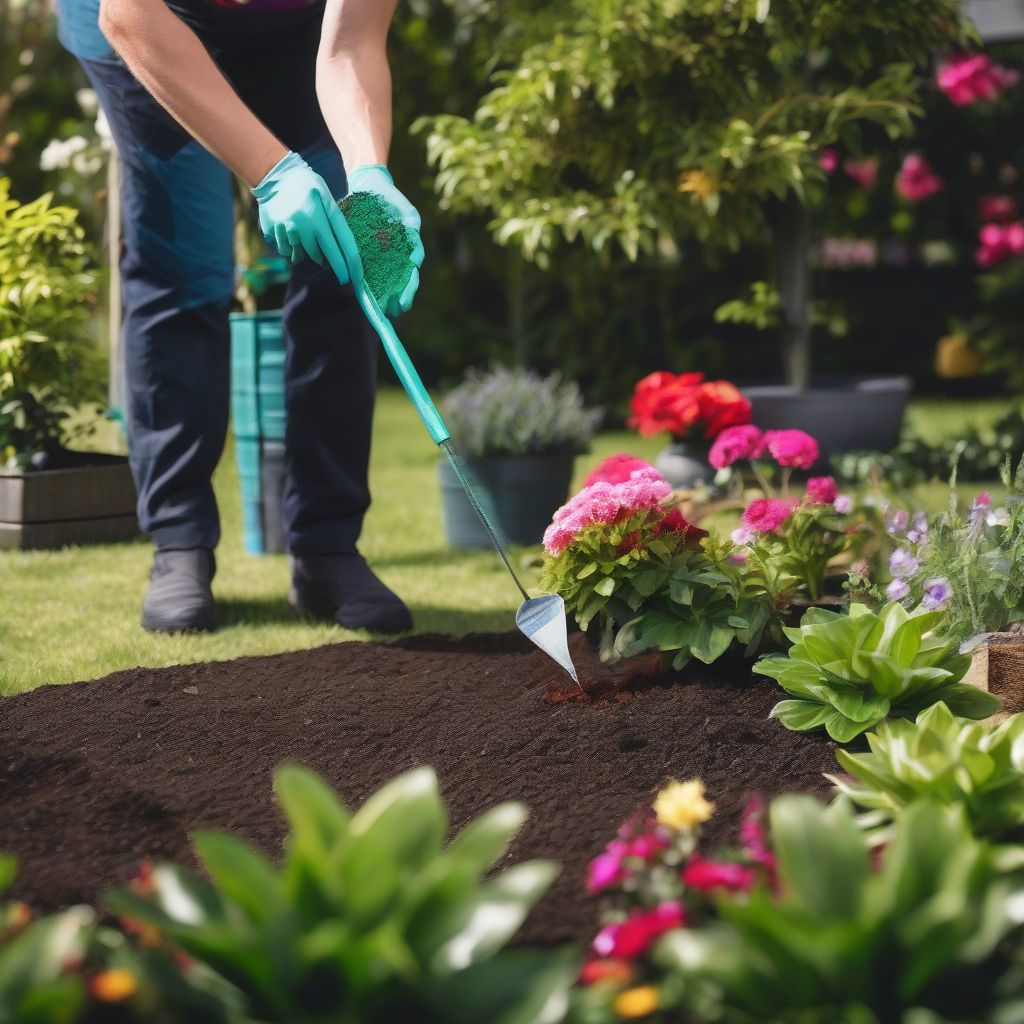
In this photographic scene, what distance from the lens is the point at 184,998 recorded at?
1133 mm

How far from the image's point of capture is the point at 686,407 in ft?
12.1

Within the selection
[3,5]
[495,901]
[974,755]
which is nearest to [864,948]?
[495,901]

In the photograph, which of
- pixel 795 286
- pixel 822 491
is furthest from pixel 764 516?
pixel 795 286

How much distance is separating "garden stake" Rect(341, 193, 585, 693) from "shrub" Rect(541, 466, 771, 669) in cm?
7

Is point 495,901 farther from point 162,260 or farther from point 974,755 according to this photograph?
point 162,260

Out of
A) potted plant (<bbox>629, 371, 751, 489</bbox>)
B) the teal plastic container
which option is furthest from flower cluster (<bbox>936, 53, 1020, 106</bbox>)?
the teal plastic container

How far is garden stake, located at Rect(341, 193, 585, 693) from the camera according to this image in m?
2.25

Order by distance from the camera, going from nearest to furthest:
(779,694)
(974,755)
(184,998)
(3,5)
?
(184,998), (974,755), (779,694), (3,5)

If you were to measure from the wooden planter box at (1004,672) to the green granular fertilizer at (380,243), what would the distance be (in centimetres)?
120

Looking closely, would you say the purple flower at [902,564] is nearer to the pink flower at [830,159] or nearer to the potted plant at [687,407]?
the potted plant at [687,407]

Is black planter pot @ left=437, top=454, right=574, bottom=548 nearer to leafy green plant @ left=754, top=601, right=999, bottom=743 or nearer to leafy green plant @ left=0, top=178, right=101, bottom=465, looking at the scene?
leafy green plant @ left=0, top=178, right=101, bottom=465

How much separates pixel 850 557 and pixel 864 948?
2.08 metres

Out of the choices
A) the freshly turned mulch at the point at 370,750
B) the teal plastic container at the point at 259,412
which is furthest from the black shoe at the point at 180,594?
the teal plastic container at the point at 259,412

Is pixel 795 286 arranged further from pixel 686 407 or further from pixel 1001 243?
pixel 1001 243
